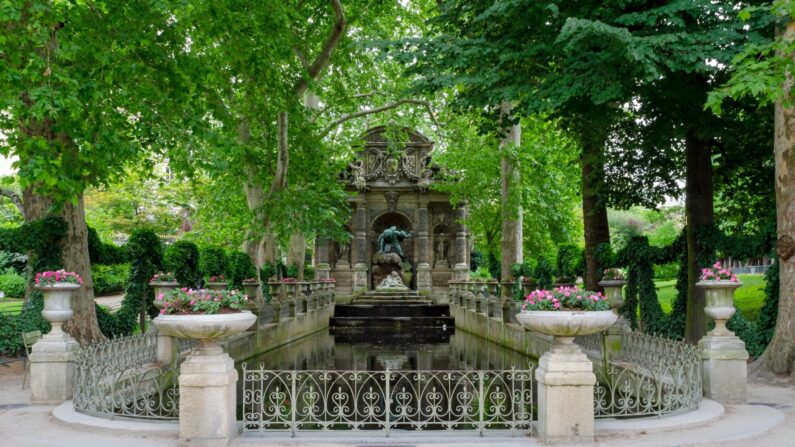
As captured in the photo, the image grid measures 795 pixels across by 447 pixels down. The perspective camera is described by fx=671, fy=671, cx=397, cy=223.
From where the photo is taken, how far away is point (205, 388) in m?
7.42

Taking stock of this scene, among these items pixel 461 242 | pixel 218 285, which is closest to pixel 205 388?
pixel 218 285

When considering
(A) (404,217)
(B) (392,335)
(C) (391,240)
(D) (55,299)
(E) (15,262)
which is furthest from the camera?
(A) (404,217)

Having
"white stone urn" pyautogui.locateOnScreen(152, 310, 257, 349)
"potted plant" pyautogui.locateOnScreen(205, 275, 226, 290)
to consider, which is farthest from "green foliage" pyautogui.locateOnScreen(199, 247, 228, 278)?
"white stone urn" pyautogui.locateOnScreen(152, 310, 257, 349)

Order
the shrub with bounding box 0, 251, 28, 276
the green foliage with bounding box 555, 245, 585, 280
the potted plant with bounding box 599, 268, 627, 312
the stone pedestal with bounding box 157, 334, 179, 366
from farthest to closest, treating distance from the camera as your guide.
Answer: the shrub with bounding box 0, 251, 28, 276 → the green foliage with bounding box 555, 245, 585, 280 → the potted plant with bounding box 599, 268, 627, 312 → the stone pedestal with bounding box 157, 334, 179, 366

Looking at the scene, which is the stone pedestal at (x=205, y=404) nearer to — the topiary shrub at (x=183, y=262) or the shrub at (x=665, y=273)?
the topiary shrub at (x=183, y=262)

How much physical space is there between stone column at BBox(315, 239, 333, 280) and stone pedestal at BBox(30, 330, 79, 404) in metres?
25.6

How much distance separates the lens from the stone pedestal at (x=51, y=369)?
964 centimetres

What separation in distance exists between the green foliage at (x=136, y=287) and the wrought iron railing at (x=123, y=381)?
3939 millimetres

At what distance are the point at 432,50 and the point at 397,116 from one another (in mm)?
17022

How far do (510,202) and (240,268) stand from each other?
978cm

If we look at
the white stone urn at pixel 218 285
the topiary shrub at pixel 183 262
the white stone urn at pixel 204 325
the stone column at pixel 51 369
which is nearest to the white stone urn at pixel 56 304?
the stone column at pixel 51 369

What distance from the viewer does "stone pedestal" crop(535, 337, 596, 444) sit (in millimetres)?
7363

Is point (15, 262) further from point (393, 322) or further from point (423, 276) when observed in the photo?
point (423, 276)

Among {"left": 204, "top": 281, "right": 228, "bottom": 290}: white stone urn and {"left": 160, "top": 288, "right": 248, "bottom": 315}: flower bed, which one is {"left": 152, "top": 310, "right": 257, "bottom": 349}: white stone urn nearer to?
{"left": 160, "top": 288, "right": 248, "bottom": 315}: flower bed
